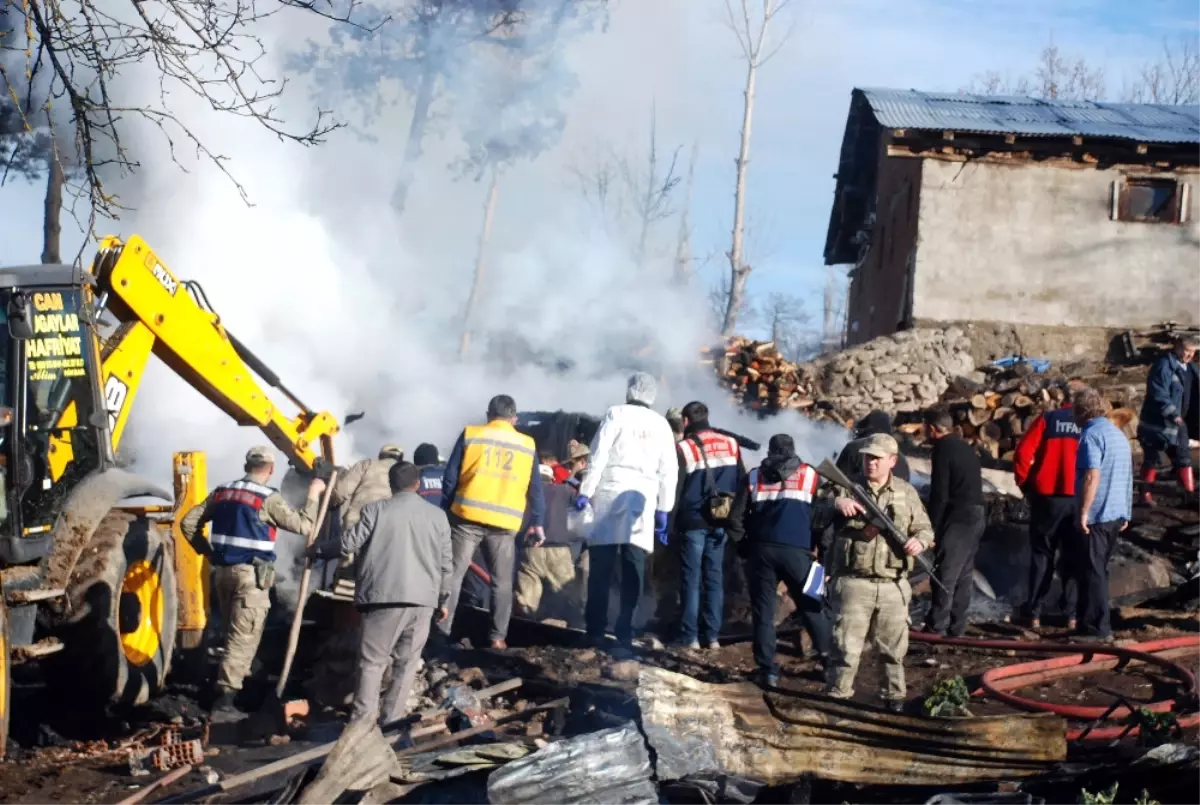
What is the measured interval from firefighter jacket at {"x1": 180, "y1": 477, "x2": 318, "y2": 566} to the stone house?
40.6ft

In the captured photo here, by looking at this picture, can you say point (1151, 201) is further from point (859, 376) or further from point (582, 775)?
point (582, 775)

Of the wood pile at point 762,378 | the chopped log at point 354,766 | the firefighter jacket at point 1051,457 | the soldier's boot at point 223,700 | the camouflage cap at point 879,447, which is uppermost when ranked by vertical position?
the wood pile at point 762,378

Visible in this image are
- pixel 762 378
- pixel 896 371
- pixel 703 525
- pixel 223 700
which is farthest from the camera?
pixel 762 378

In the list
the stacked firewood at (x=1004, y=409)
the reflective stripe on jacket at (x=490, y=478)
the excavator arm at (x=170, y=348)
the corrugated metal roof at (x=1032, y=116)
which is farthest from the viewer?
the corrugated metal roof at (x=1032, y=116)

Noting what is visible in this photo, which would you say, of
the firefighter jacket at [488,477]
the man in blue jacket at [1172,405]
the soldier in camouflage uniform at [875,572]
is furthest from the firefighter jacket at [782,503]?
the man in blue jacket at [1172,405]

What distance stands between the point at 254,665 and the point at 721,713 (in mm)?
4425

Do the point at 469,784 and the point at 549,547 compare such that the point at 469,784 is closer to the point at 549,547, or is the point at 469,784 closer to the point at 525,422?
the point at 549,547

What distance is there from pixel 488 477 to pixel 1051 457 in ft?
14.2

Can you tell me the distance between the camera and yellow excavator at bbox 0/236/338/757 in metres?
6.80

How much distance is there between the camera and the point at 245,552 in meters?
8.16

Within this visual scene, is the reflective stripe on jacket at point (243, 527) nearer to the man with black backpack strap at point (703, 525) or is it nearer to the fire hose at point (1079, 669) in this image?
the man with black backpack strap at point (703, 525)

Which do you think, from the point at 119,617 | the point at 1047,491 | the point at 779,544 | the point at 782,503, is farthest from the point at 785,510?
the point at 119,617

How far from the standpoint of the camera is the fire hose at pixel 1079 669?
6.88 m

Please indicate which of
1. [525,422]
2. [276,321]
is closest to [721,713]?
[525,422]
